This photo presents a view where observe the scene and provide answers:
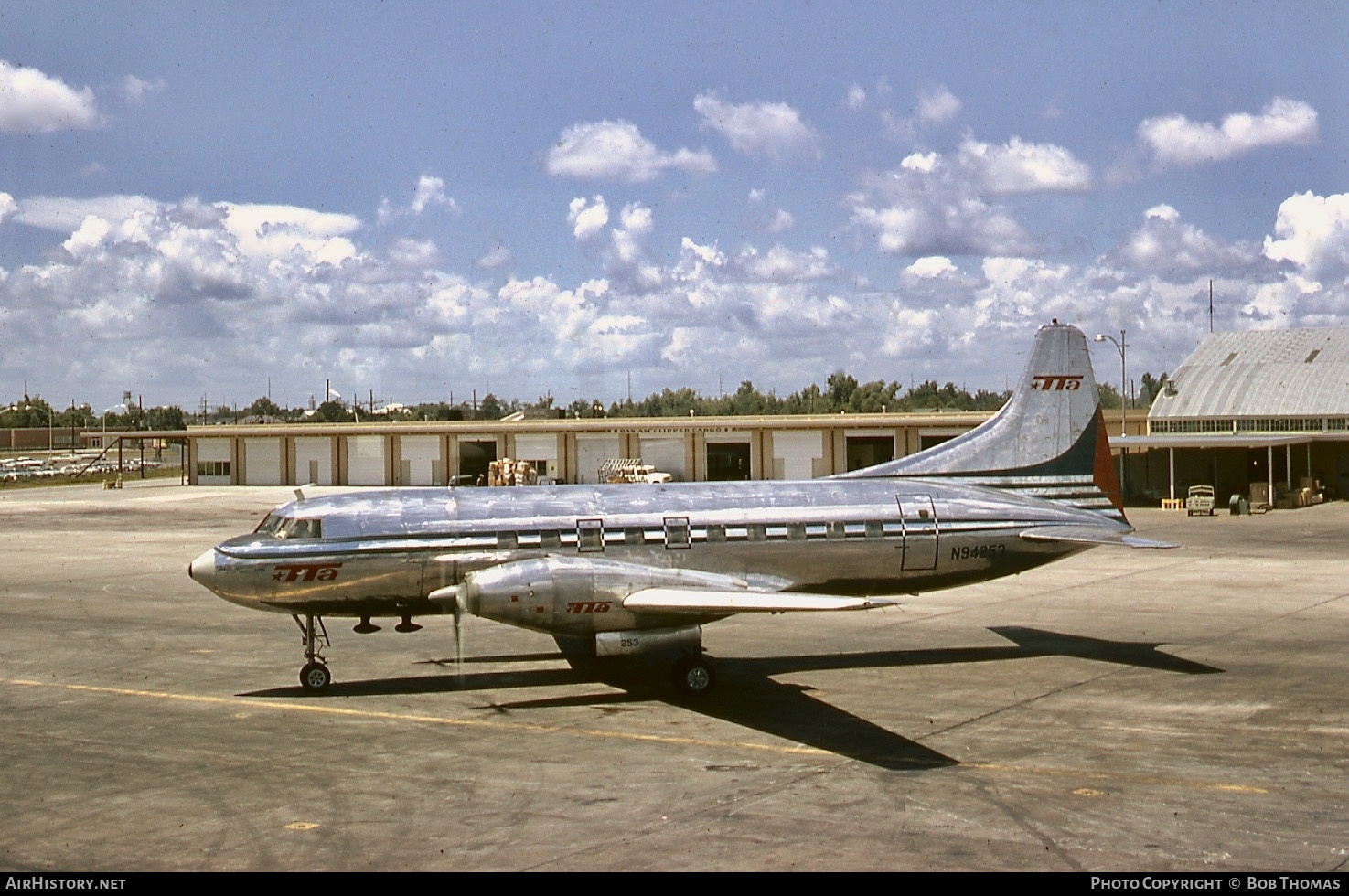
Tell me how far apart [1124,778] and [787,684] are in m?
7.73

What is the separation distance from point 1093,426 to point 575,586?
13.1m

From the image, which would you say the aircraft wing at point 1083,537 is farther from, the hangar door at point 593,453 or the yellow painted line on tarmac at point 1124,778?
the hangar door at point 593,453

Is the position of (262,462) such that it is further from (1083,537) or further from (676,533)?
(1083,537)

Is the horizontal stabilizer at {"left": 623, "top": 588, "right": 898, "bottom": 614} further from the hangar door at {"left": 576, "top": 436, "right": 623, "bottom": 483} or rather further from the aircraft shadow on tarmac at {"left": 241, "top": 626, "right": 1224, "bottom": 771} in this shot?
the hangar door at {"left": 576, "top": 436, "right": 623, "bottom": 483}

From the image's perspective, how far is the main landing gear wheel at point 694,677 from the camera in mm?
21109

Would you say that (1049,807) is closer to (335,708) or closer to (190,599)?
(335,708)

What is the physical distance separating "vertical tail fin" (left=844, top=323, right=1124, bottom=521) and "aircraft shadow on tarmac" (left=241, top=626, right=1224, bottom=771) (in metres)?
3.48

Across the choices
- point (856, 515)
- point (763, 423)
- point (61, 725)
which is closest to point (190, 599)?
point (61, 725)

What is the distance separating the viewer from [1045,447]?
2605cm

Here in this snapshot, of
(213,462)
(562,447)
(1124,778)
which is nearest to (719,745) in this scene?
(1124,778)

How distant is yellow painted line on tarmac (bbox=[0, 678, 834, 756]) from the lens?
1775cm

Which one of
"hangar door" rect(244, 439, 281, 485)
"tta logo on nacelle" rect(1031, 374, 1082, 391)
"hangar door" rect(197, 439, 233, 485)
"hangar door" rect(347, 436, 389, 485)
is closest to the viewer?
"tta logo on nacelle" rect(1031, 374, 1082, 391)

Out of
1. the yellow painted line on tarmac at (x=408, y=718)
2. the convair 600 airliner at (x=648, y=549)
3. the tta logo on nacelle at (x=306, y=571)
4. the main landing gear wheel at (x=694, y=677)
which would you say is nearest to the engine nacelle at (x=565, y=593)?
the convair 600 airliner at (x=648, y=549)

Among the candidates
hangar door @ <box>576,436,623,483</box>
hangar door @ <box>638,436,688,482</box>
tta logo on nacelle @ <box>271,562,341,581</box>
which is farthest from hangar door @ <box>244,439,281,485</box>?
tta logo on nacelle @ <box>271,562,341,581</box>
